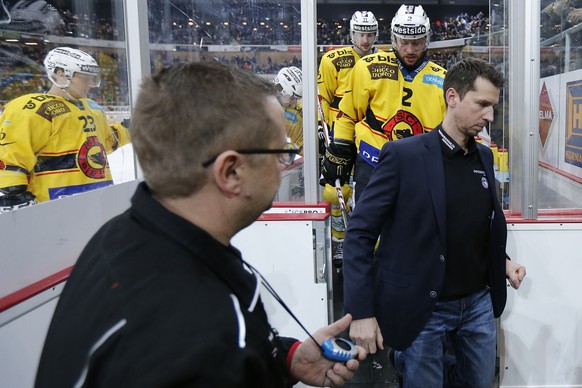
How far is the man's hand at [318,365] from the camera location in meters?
1.28

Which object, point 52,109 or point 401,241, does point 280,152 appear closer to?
point 401,241

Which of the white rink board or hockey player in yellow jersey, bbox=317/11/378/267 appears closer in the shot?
the white rink board

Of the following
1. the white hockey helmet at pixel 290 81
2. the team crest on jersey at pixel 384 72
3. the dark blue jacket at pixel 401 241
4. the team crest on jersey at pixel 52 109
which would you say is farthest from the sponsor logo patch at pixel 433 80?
the team crest on jersey at pixel 52 109

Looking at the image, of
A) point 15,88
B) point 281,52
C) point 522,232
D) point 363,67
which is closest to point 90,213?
point 15,88

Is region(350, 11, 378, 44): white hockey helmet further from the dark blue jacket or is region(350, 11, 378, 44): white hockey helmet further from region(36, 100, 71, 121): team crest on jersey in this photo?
the dark blue jacket

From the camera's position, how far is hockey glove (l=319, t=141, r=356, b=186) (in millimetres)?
3764

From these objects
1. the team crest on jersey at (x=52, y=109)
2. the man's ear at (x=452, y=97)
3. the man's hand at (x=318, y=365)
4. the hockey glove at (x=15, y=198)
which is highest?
the team crest on jersey at (x=52, y=109)

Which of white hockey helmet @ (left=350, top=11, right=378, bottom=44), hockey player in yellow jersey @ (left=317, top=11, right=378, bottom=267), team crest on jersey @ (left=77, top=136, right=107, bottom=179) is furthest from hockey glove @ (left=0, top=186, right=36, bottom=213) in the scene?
white hockey helmet @ (left=350, top=11, right=378, bottom=44)

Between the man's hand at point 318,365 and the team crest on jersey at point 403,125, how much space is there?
2333 mm

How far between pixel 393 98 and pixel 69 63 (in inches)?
80.5

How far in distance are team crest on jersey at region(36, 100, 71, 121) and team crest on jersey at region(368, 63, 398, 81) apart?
1.92 m

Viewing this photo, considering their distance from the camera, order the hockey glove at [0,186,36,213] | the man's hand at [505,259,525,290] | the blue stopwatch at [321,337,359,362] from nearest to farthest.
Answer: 1. the blue stopwatch at [321,337,359,362]
2. the man's hand at [505,259,525,290]
3. the hockey glove at [0,186,36,213]

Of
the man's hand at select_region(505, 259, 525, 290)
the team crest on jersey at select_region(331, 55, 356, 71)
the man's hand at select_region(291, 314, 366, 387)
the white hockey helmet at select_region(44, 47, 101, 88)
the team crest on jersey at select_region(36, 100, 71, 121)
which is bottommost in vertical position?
the man's hand at select_region(505, 259, 525, 290)

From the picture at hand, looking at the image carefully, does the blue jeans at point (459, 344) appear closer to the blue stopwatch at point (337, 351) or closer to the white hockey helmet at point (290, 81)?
the blue stopwatch at point (337, 351)
